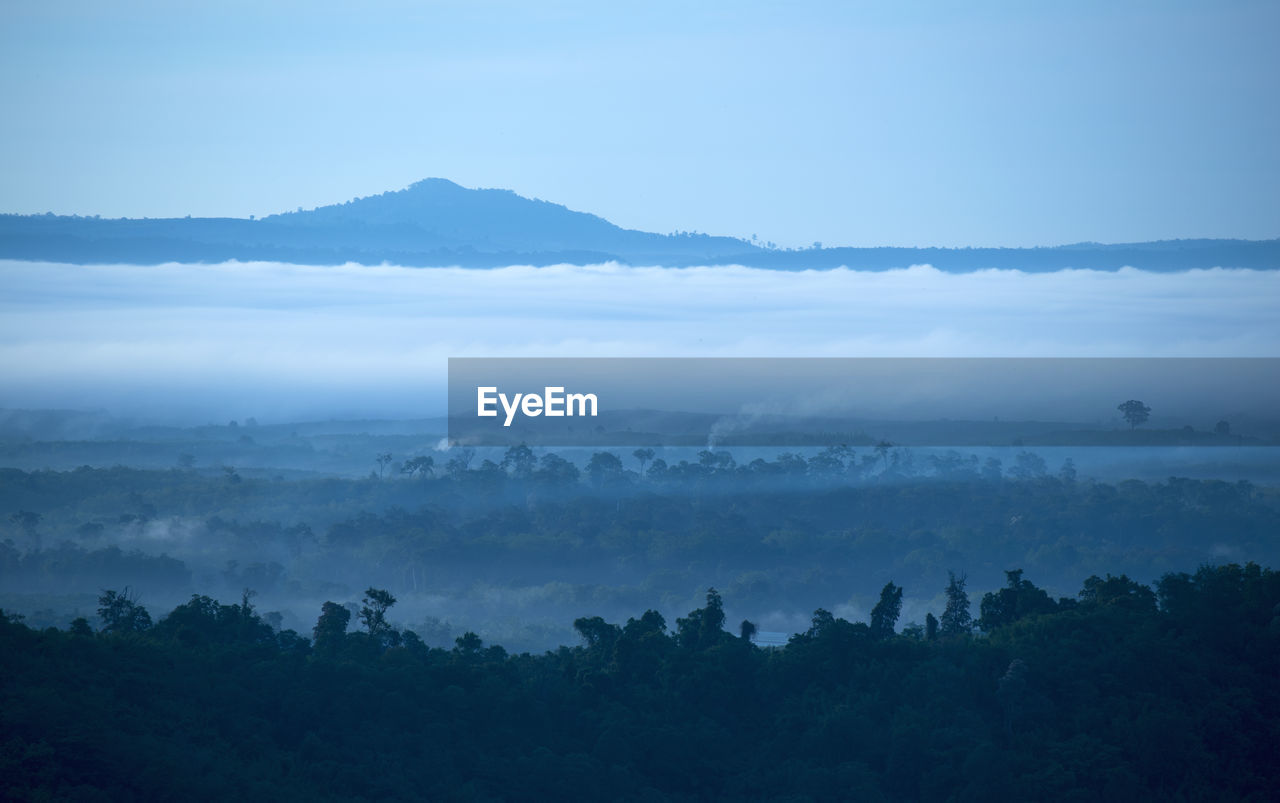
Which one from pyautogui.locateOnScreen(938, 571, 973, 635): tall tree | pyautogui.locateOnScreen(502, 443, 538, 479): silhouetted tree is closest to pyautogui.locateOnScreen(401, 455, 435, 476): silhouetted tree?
pyautogui.locateOnScreen(502, 443, 538, 479): silhouetted tree

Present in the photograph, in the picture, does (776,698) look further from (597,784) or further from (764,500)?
(764,500)

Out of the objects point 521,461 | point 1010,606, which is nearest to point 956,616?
point 1010,606

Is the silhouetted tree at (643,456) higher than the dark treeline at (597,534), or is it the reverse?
the silhouetted tree at (643,456)

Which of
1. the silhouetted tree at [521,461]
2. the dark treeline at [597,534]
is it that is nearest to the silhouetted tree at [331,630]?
the dark treeline at [597,534]

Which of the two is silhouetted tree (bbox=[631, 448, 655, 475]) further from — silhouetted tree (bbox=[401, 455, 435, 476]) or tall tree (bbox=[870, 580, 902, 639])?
tall tree (bbox=[870, 580, 902, 639])

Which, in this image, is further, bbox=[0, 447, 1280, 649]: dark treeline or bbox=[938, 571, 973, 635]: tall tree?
bbox=[0, 447, 1280, 649]: dark treeline

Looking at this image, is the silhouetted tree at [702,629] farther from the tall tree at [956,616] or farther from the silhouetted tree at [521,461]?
the silhouetted tree at [521,461]

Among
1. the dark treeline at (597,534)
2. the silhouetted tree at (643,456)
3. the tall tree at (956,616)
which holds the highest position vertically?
the silhouetted tree at (643,456)

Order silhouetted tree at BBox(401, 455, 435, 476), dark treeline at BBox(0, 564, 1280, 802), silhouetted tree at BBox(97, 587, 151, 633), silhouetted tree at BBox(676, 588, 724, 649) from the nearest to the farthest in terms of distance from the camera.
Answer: dark treeline at BBox(0, 564, 1280, 802)
silhouetted tree at BBox(97, 587, 151, 633)
silhouetted tree at BBox(676, 588, 724, 649)
silhouetted tree at BBox(401, 455, 435, 476)
